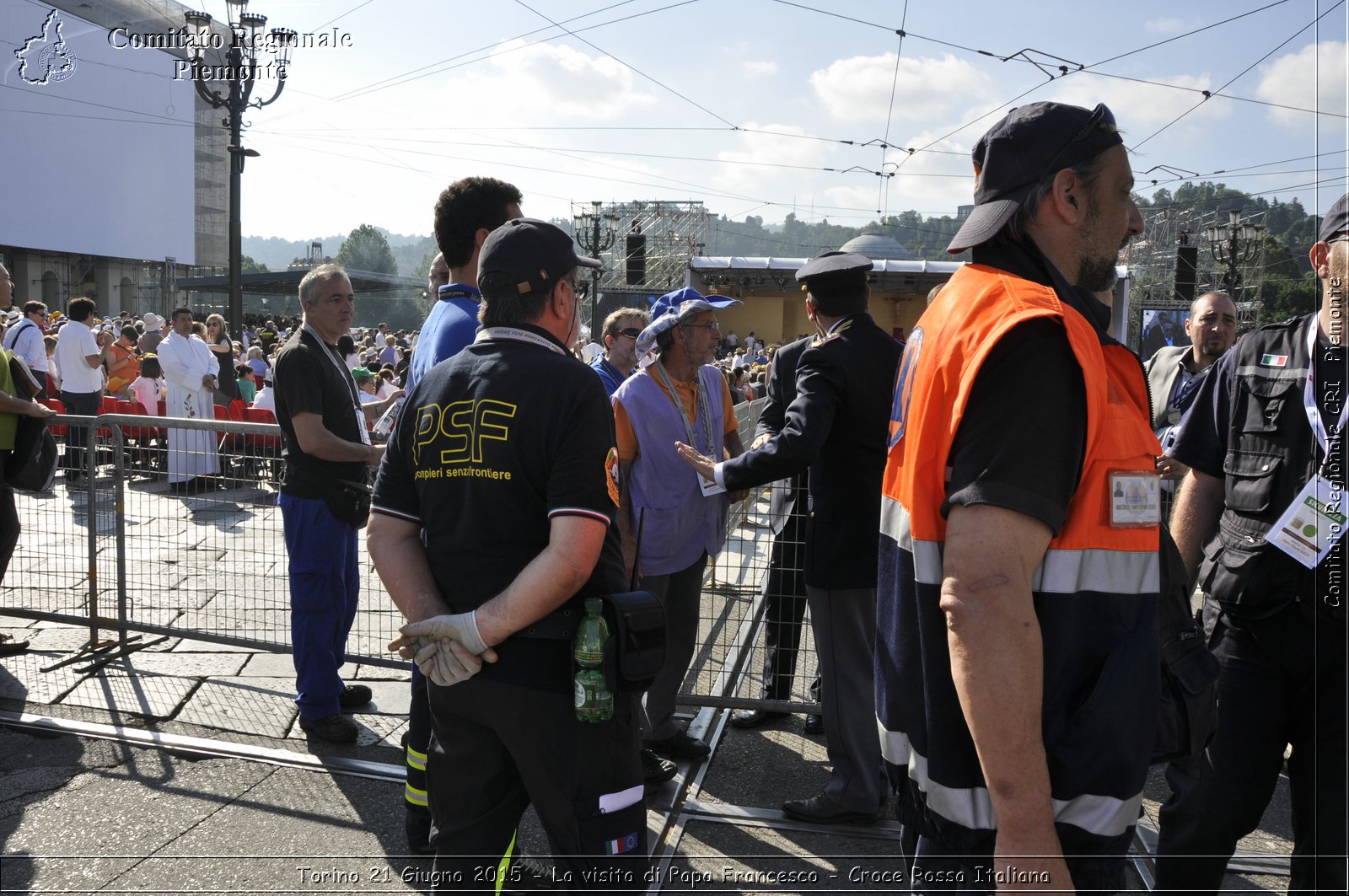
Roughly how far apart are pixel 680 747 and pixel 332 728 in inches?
63.6

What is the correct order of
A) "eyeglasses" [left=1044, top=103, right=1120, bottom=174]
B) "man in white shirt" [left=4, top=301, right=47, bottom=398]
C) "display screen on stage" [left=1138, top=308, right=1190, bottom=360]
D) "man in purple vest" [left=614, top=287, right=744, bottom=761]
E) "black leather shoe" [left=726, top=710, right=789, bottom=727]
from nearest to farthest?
"eyeglasses" [left=1044, top=103, right=1120, bottom=174] < "man in purple vest" [left=614, top=287, right=744, bottom=761] < "black leather shoe" [left=726, top=710, right=789, bottom=727] < "man in white shirt" [left=4, top=301, right=47, bottom=398] < "display screen on stage" [left=1138, top=308, right=1190, bottom=360]

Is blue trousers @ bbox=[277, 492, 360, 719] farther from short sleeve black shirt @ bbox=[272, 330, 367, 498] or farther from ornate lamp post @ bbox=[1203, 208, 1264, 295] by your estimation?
ornate lamp post @ bbox=[1203, 208, 1264, 295]

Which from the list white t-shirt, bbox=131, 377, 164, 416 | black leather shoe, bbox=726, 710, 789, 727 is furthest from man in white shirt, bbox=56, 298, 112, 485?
black leather shoe, bbox=726, 710, 789, 727

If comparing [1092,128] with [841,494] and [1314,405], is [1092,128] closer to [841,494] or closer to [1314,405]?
[1314,405]

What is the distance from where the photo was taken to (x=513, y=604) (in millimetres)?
2150

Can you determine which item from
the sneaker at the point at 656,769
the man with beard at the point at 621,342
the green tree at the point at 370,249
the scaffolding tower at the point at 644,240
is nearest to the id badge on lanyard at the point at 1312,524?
the sneaker at the point at 656,769

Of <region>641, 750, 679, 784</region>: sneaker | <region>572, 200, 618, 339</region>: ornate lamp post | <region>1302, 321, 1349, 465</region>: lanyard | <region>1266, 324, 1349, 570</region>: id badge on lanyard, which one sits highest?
<region>572, 200, 618, 339</region>: ornate lamp post

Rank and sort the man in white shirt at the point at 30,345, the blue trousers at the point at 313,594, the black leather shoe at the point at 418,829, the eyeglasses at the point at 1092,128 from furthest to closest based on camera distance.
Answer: the man in white shirt at the point at 30,345 → the blue trousers at the point at 313,594 → the black leather shoe at the point at 418,829 → the eyeglasses at the point at 1092,128

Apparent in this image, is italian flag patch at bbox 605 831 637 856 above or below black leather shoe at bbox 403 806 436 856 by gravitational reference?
above

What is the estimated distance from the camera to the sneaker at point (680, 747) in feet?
13.8

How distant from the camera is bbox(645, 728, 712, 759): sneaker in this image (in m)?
4.20

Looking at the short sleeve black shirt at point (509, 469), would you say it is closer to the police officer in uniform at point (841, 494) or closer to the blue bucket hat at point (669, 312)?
the police officer in uniform at point (841, 494)

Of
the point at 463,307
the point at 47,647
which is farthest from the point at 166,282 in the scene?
the point at 463,307

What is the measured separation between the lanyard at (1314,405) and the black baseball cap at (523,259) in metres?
2.04
